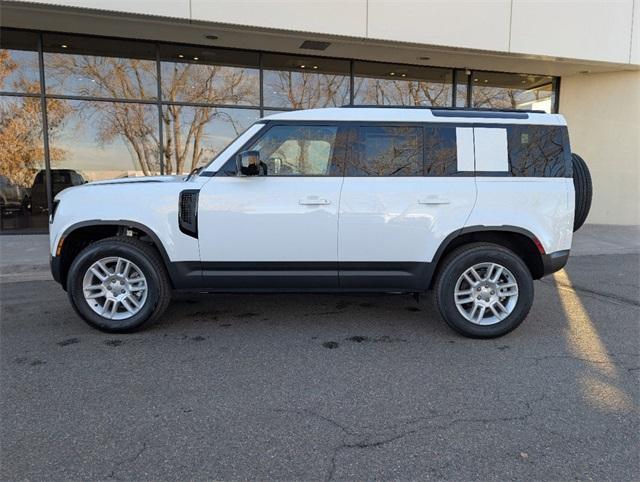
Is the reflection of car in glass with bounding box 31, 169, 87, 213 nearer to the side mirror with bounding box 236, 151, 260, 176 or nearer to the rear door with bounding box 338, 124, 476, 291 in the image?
the side mirror with bounding box 236, 151, 260, 176

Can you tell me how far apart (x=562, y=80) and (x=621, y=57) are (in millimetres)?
1730

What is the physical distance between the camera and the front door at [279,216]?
4.24 meters

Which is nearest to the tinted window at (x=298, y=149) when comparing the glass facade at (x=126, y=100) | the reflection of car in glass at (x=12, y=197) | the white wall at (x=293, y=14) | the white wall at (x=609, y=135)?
the white wall at (x=293, y=14)

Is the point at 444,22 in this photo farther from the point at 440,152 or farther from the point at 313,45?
the point at 440,152

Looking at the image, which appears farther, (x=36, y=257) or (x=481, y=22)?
(x=481, y=22)

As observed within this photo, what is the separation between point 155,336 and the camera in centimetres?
435

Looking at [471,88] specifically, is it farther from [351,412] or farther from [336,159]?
[351,412]

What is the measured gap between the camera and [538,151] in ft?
14.2

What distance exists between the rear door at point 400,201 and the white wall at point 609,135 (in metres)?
9.96

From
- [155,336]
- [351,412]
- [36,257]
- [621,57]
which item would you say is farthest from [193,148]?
[621,57]

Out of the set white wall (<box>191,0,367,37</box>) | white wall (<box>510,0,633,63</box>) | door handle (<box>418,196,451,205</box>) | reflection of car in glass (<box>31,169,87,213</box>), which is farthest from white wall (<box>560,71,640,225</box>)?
reflection of car in glass (<box>31,169,87,213</box>)

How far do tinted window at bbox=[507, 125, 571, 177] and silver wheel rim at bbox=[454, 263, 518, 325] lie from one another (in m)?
0.93

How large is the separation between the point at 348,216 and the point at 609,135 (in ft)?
35.9

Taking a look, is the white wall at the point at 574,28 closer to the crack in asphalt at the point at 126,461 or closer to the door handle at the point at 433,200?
the door handle at the point at 433,200
